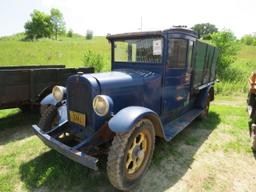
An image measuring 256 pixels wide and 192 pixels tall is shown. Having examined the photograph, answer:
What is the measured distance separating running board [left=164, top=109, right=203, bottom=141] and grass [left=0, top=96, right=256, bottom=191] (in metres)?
0.39

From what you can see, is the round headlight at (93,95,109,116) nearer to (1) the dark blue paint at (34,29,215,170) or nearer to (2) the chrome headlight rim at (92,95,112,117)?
(2) the chrome headlight rim at (92,95,112,117)

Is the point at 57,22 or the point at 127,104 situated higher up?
the point at 57,22

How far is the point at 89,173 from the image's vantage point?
318 cm

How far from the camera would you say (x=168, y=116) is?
14.3ft

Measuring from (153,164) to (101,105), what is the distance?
1511 millimetres

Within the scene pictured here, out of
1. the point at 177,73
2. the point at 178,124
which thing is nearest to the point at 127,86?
the point at 177,73

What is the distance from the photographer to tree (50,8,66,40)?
63125 mm

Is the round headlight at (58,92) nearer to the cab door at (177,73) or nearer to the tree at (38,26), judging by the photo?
the cab door at (177,73)

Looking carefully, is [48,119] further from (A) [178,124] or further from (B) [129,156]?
(A) [178,124]

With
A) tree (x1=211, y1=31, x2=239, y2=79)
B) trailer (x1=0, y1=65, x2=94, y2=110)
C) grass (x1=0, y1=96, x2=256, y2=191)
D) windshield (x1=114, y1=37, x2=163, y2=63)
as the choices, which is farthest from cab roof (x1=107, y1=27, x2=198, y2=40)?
tree (x1=211, y1=31, x2=239, y2=79)

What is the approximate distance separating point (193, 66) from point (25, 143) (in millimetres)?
4209

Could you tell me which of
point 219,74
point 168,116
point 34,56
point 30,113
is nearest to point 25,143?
point 30,113

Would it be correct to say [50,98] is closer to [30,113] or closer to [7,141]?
[7,141]

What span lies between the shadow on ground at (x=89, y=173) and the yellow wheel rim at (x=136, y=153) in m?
0.30
